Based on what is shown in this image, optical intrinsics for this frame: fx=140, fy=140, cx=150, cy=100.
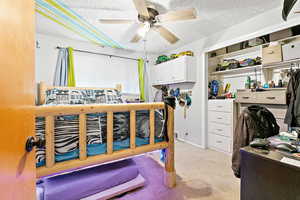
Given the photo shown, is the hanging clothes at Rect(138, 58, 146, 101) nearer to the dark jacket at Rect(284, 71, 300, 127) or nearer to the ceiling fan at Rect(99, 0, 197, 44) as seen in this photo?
the ceiling fan at Rect(99, 0, 197, 44)

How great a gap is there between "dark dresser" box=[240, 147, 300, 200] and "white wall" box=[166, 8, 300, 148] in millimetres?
2045

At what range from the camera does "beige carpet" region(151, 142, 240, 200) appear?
152cm

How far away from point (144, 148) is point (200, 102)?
6.47 feet

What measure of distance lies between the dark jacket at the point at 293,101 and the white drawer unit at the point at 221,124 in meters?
0.74

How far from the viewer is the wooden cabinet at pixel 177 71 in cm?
307

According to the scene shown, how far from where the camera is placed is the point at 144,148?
151 centimetres

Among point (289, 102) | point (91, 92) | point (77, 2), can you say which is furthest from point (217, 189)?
point (77, 2)

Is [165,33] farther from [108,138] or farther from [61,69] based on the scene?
[61,69]

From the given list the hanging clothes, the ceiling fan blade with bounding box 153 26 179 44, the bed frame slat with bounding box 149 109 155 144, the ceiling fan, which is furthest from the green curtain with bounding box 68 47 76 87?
the bed frame slat with bounding box 149 109 155 144

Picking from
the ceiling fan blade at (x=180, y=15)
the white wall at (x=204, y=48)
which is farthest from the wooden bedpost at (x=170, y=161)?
the white wall at (x=204, y=48)

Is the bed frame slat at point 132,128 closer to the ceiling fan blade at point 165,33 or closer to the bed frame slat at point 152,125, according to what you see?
the bed frame slat at point 152,125

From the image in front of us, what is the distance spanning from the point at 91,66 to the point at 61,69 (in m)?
0.62

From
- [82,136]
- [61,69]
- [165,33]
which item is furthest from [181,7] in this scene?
[61,69]

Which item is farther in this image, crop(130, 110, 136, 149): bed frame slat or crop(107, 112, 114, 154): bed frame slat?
crop(130, 110, 136, 149): bed frame slat
